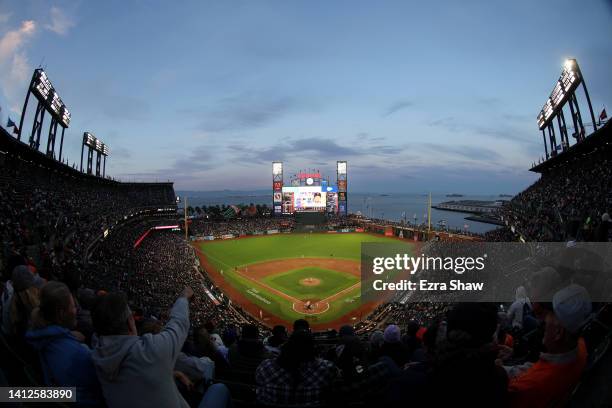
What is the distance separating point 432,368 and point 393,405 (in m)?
0.39

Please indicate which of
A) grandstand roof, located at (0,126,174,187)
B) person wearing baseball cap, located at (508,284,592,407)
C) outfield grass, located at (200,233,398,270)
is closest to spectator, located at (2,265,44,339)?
person wearing baseball cap, located at (508,284,592,407)

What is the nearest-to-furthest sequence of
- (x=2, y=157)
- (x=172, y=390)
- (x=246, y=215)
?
(x=172, y=390)
(x=2, y=157)
(x=246, y=215)

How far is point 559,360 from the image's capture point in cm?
259

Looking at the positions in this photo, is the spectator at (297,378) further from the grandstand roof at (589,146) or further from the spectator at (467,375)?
the grandstand roof at (589,146)

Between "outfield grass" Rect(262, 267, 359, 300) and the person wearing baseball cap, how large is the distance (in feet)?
94.2

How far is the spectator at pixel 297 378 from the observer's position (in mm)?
3240

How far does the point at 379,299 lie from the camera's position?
97.3 feet

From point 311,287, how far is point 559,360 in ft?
105

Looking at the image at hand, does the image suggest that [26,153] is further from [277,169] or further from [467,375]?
[277,169]

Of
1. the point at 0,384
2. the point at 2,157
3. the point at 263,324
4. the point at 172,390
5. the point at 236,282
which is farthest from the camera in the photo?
the point at 236,282

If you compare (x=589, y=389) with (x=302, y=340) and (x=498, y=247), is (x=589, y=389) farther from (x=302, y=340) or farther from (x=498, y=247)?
(x=498, y=247)

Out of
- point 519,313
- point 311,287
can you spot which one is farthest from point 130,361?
point 311,287

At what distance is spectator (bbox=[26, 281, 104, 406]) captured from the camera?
2.79 metres

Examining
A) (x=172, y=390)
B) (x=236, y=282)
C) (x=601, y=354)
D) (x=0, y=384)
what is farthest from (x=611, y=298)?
(x=236, y=282)
